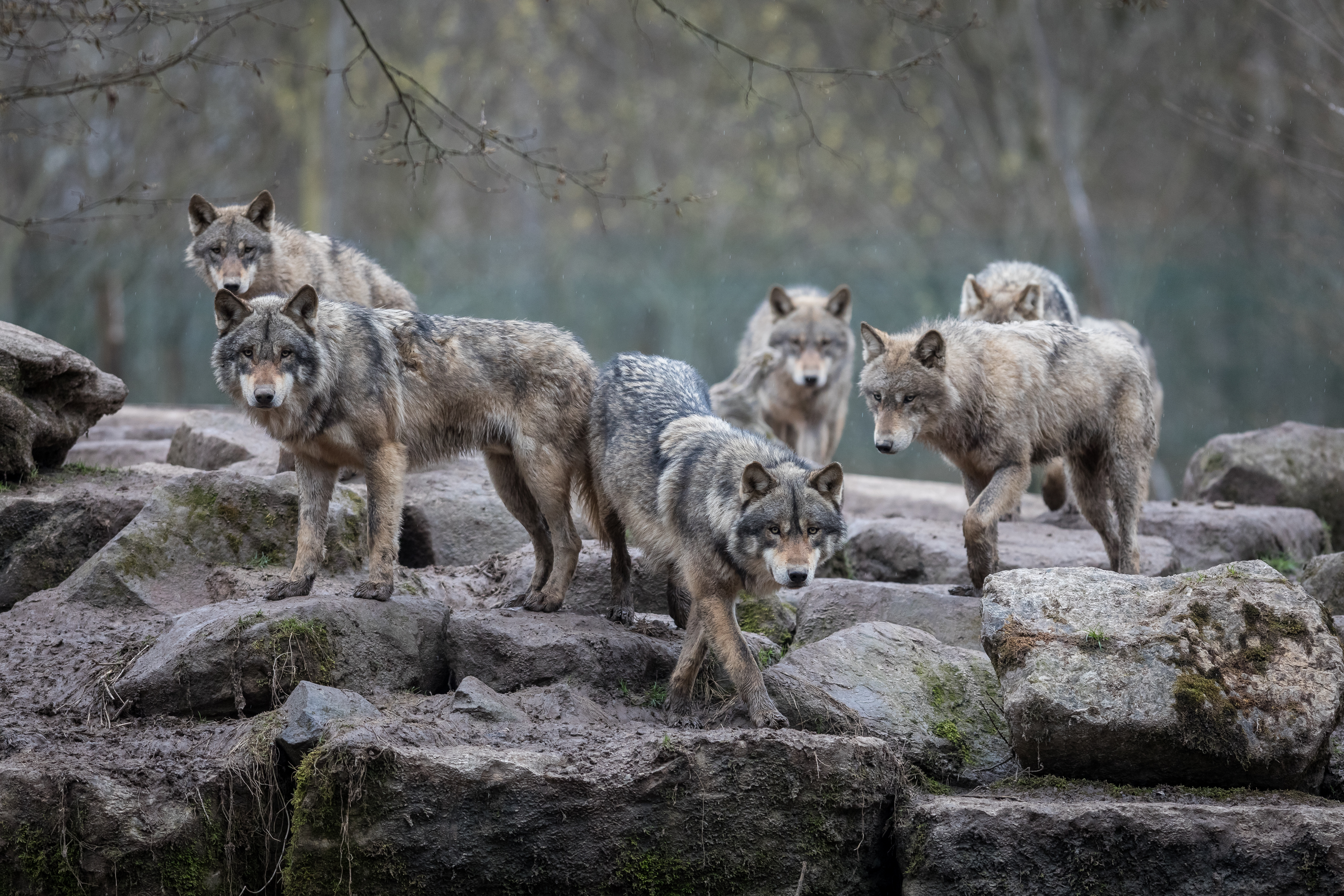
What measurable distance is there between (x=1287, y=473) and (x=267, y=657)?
8.76 metres

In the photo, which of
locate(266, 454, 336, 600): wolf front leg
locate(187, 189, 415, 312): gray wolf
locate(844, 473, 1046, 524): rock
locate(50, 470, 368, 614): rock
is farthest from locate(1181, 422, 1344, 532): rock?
locate(266, 454, 336, 600): wolf front leg

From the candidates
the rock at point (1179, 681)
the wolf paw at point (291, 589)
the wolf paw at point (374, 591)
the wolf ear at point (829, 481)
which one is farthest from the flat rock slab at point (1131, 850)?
the wolf paw at point (291, 589)

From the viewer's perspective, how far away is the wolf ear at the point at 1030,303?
912 centimetres

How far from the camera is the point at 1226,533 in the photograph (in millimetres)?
8977

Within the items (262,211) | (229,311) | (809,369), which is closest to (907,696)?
(229,311)

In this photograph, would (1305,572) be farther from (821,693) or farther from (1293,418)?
(1293,418)

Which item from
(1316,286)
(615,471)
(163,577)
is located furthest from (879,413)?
(1316,286)

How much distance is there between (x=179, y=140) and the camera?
22031 millimetres

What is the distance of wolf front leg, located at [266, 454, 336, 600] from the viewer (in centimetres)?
585

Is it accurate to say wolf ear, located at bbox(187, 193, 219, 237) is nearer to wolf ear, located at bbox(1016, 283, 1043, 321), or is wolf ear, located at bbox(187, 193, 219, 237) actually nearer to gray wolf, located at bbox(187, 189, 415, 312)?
gray wolf, located at bbox(187, 189, 415, 312)

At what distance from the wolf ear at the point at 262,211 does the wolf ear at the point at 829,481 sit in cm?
424

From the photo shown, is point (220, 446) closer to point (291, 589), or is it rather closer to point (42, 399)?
point (42, 399)

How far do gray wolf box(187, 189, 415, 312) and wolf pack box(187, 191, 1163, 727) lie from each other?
1cm

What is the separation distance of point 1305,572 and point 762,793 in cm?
396
